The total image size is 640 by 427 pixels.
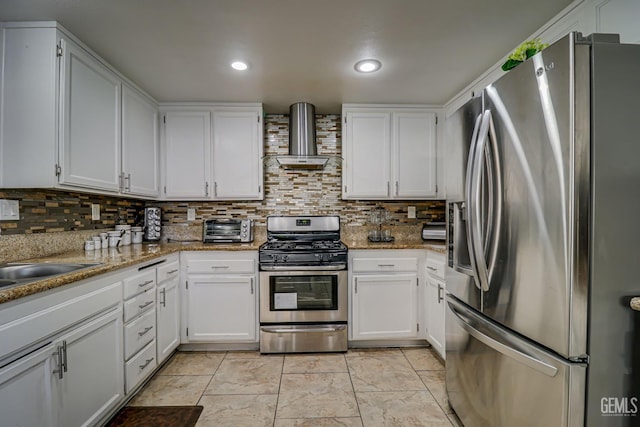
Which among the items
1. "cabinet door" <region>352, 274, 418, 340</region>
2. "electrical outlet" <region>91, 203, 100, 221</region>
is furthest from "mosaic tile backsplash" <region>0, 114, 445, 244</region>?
"cabinet door" <region>352, 274, 418, 340</region>

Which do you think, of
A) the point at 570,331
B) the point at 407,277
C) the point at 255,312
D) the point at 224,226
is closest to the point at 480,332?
the point at 570,331

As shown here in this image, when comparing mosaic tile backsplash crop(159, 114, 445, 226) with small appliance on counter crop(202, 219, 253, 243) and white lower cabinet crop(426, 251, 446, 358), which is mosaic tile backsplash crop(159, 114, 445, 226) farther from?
white lower cabinet crop(426, 251, 446, 358)

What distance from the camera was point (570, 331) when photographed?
0.95 metres

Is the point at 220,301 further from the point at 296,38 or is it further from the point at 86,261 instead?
the point at 296,38

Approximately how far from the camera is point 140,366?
6.22ft

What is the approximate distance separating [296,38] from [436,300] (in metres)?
2.10

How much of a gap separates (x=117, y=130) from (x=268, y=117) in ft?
4.72

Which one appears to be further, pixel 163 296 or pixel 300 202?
pixel 300 202

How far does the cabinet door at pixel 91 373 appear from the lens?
4.25ft

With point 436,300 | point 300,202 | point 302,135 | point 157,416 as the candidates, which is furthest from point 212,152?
point 436,300

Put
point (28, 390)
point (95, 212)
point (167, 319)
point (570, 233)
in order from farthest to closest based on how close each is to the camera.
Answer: point (95, 212)
point (167, 319)
point (28, 390)
point (570, 233)

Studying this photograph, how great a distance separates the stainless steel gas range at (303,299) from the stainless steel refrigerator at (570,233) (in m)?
1.44

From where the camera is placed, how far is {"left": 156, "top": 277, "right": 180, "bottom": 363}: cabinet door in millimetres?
2174

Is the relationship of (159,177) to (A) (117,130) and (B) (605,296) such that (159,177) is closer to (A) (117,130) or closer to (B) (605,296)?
(A) (117,130)
